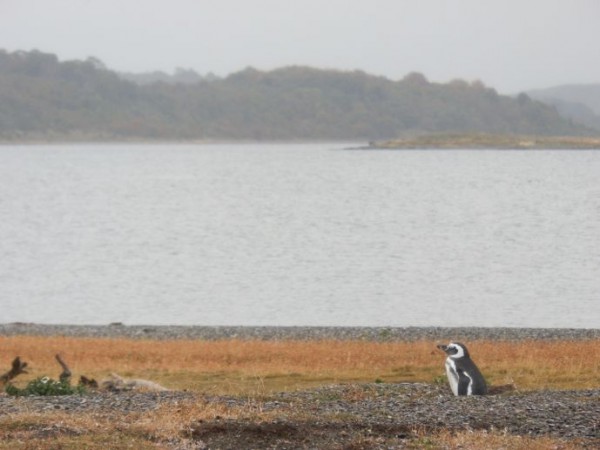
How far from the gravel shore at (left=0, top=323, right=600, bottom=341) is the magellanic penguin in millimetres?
11588

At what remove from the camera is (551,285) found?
166ft

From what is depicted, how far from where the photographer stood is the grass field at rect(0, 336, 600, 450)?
1259 cm

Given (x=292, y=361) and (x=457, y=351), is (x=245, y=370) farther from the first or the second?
(x=457, y=351)

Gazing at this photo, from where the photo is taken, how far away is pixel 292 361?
23609 mm

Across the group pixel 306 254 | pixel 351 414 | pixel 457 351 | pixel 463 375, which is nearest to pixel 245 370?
pixel 457 351

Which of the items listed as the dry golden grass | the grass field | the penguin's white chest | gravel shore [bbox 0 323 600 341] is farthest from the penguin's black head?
gravel shore [bbox 0 323 600 341]

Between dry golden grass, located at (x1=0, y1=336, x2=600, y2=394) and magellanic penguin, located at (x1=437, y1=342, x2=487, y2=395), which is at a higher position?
magellanic penguin, located at (x1=437, y1=342, x2=487, y2=395)

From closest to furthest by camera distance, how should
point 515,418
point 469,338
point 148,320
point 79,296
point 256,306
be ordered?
1. point 515,418
2. point 469,338
3. point 148,320
4. point 256,306
5. point 79,296

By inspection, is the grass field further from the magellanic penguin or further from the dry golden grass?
the magellanic penguin

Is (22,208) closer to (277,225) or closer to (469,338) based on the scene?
(277,225)

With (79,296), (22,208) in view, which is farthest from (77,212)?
(79,296)

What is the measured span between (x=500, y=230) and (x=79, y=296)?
42.0 m

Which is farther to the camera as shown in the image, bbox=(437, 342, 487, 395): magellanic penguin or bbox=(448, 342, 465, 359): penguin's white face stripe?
bbox=(448, 342, 465, 359): penguin's white face stripe

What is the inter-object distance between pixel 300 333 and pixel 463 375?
588 inches
